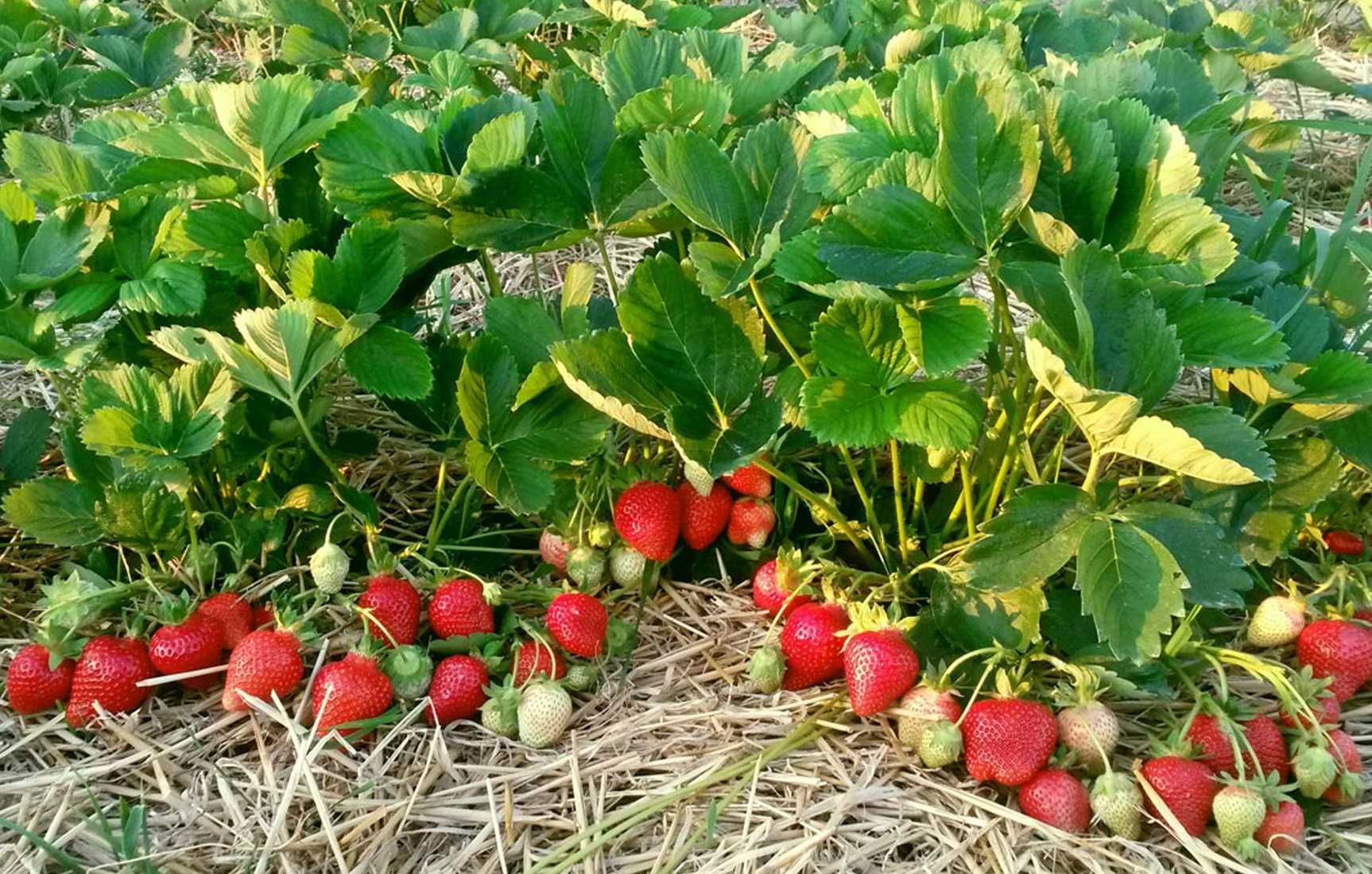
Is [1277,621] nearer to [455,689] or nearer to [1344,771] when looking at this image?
[1344,771]

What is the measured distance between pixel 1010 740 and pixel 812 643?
0.83 feet

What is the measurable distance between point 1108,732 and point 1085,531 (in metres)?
0.23

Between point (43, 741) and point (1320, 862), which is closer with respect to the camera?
point (1320, 862)

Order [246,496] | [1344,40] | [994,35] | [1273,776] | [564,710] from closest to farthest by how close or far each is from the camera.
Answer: [1273,776] → [564,710] → [246,496] → [994,35] → [1344,40]

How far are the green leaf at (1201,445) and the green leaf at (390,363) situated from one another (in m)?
0.75

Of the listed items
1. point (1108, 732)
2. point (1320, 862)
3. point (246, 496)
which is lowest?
point (1320, 862)

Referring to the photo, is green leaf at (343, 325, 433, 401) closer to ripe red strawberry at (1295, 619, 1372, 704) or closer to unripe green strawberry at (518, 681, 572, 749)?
unripe green strawberry at (518, 681, 572, 749)

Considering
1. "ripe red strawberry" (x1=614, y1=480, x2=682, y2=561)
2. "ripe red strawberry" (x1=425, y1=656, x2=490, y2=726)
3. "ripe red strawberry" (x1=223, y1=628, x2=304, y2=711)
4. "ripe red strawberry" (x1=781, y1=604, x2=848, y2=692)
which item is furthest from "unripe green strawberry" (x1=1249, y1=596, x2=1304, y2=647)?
"ripe red strawberry" (x1=223, y1=628, x2=304, y2=711)

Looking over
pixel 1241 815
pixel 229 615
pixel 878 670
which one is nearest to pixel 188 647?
pixel 229 615

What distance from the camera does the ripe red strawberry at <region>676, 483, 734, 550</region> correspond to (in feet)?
5.23

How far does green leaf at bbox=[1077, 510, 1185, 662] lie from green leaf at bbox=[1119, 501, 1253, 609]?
0.03 meters

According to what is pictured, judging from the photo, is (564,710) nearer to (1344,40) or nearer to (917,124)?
(917,124)

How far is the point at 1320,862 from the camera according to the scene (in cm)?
129

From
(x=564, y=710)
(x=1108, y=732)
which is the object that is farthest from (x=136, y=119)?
(x=1108, y=732)
